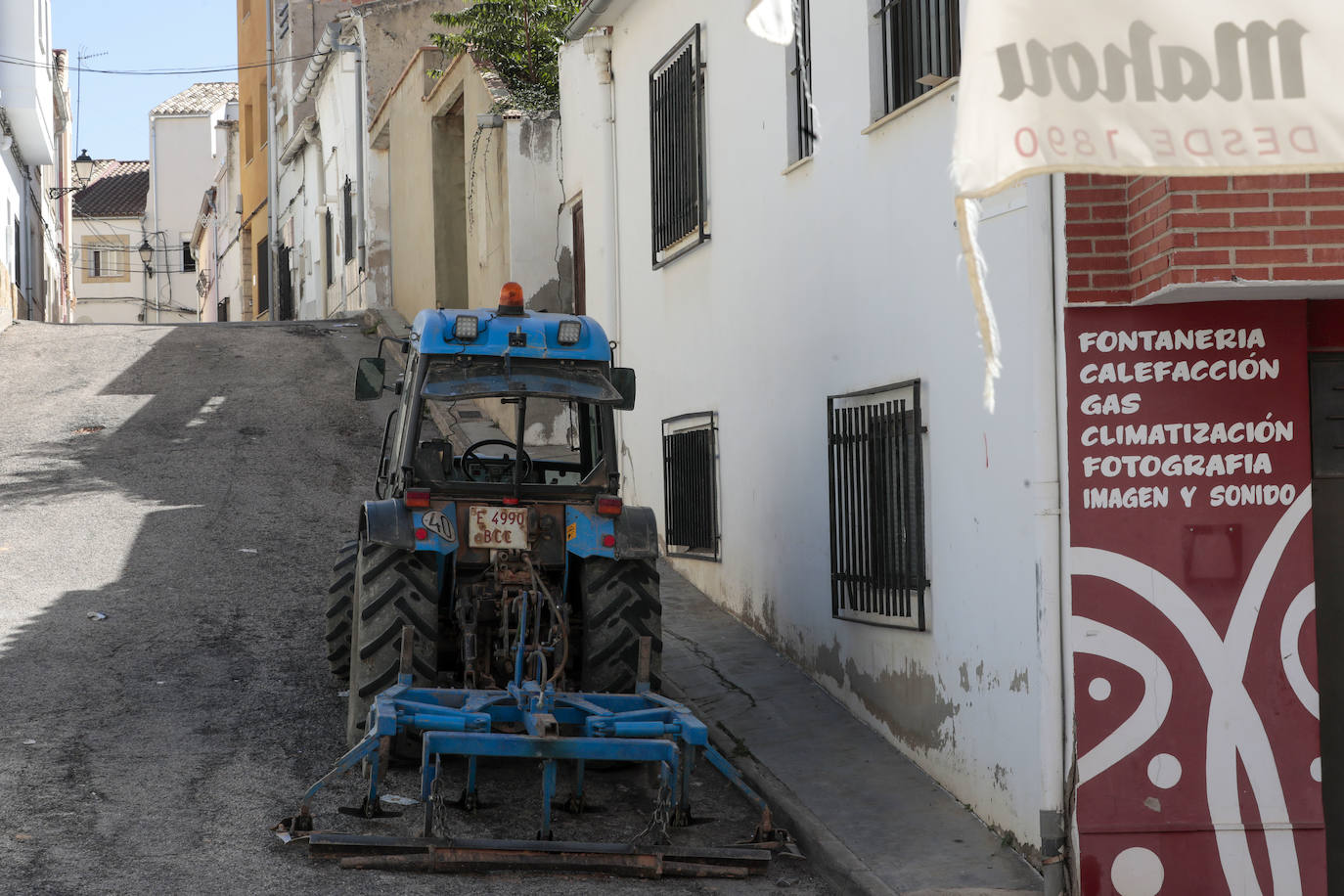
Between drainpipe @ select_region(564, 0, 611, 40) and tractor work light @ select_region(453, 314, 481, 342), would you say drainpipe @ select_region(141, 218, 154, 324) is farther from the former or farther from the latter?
tractor work light @ select_region(453, 314, 481, 342)

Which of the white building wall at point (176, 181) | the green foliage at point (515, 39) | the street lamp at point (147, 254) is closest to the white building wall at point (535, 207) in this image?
the green foliage at point (515, 39)

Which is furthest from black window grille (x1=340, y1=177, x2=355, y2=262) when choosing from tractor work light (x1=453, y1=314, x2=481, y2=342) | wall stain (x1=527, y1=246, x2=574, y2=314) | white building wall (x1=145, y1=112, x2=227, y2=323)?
white building wall (x1=145, y1=112, x2=227, y2=323)

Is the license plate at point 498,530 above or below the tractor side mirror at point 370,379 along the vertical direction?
below

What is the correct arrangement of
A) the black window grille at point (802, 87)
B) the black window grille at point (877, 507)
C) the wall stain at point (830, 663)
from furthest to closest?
the black window grille at point (802, 87)
the wall stain at point (830, 663)
the black window grille at point (877, 507)

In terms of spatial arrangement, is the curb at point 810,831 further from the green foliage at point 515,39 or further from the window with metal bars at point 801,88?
the green foliage at point 515,39

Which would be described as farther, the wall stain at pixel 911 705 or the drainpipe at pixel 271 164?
the drainpipe at pixel 271 164

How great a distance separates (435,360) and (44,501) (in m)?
7.96

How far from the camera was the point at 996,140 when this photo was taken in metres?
3.94

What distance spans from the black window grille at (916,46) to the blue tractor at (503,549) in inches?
84.2

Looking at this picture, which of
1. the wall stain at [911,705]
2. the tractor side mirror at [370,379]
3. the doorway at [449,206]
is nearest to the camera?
the wall stain at [911,705]

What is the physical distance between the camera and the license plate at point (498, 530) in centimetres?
762

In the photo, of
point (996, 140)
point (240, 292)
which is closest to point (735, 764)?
point (996, 140)

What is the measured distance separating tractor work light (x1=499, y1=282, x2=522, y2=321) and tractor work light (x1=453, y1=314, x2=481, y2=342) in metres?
0.21

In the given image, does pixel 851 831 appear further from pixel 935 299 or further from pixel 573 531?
pixel 935 299
